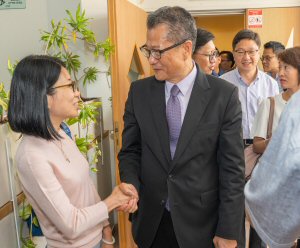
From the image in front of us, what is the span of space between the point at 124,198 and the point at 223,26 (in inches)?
240

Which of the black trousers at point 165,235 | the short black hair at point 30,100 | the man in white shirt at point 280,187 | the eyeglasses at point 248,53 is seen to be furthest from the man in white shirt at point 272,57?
the man in white shirt at point 280,187

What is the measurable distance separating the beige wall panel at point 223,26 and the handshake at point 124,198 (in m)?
5.92

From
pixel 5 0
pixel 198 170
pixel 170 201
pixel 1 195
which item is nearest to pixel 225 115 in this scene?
pixel 198 170

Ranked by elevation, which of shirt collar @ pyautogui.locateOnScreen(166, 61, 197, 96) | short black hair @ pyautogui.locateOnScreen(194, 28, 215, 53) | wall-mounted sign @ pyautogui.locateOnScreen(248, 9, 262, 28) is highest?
wall-mounted sign @ pyautogui.locateOnScreen(248, 9, 262, 28)

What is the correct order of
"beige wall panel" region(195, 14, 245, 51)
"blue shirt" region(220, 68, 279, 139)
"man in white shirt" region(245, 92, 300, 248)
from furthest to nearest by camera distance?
"beige wall panel" region(195, 14, 245, 51), "blue shirt" region(220, 68, 279, 139), "man in white shirt" region(245, 92, 300, 248)

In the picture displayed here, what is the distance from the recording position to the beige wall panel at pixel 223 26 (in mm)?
6727

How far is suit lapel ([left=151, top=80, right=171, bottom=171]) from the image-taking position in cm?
137

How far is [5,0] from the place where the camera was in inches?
97.6

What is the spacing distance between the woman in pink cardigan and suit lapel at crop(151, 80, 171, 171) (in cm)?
24

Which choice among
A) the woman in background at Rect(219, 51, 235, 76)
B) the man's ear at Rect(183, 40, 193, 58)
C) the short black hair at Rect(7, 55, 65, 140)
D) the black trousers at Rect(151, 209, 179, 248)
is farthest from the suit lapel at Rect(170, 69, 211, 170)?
the woman in background at Rect(219, 51, 235, 76)

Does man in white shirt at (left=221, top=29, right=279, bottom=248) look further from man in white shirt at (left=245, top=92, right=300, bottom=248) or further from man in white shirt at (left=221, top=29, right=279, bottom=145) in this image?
man in white shirt at (left=245, top=92, right=300, bottom=248)

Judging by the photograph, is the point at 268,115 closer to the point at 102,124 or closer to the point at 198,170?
the point at 198,170

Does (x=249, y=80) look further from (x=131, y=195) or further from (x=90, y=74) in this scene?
(x=131, y=195)

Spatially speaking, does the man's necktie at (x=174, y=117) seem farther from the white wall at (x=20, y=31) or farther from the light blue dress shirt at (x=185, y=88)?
the white wall at (x=20, y=31)
